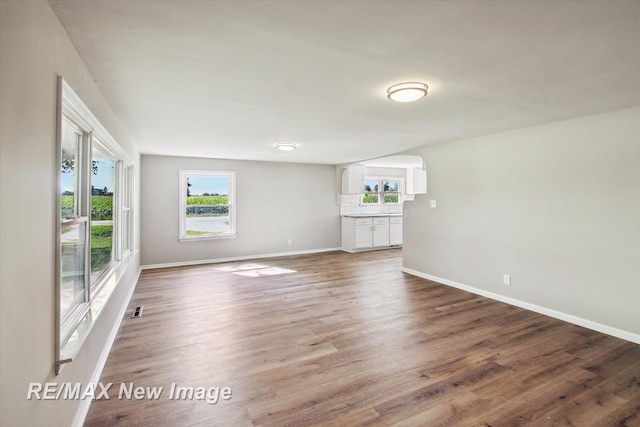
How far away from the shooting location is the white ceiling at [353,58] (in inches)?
58.2

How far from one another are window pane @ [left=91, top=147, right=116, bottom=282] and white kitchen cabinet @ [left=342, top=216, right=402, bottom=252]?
209 inches

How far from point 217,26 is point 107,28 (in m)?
0.59

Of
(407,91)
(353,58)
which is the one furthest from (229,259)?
(353,58)

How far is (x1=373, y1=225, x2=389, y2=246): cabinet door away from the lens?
796 cm

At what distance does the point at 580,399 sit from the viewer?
2098 mm

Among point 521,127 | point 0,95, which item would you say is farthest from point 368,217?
point 0,95

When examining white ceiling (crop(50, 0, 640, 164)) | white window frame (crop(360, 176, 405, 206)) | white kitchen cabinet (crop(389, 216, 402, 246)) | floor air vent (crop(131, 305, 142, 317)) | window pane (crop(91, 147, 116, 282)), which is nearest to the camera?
white ceiling (crop(50, 0, 640, 164))

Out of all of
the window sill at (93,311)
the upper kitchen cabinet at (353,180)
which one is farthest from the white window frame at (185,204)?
the upper kitchen cabinet at (353,180)

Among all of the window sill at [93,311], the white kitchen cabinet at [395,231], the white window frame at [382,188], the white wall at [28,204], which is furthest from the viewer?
the white window frame at [382,188]

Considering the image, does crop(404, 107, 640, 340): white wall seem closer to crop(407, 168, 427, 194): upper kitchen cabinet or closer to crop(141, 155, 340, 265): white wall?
crop(141, 155, 340, 265): white wall

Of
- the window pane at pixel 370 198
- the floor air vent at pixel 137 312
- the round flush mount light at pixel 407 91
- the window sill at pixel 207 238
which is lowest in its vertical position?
the floor air vent at pixel 137 312

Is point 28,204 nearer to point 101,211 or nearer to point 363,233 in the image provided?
point 101,211

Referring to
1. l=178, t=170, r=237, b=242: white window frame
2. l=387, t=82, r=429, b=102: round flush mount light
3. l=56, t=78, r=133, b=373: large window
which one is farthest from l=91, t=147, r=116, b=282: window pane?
l=178, t=170, r=237, b=242: white window frame

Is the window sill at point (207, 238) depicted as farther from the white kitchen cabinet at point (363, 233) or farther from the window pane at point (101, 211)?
the white kitchen cabinet at point (363, 233)
